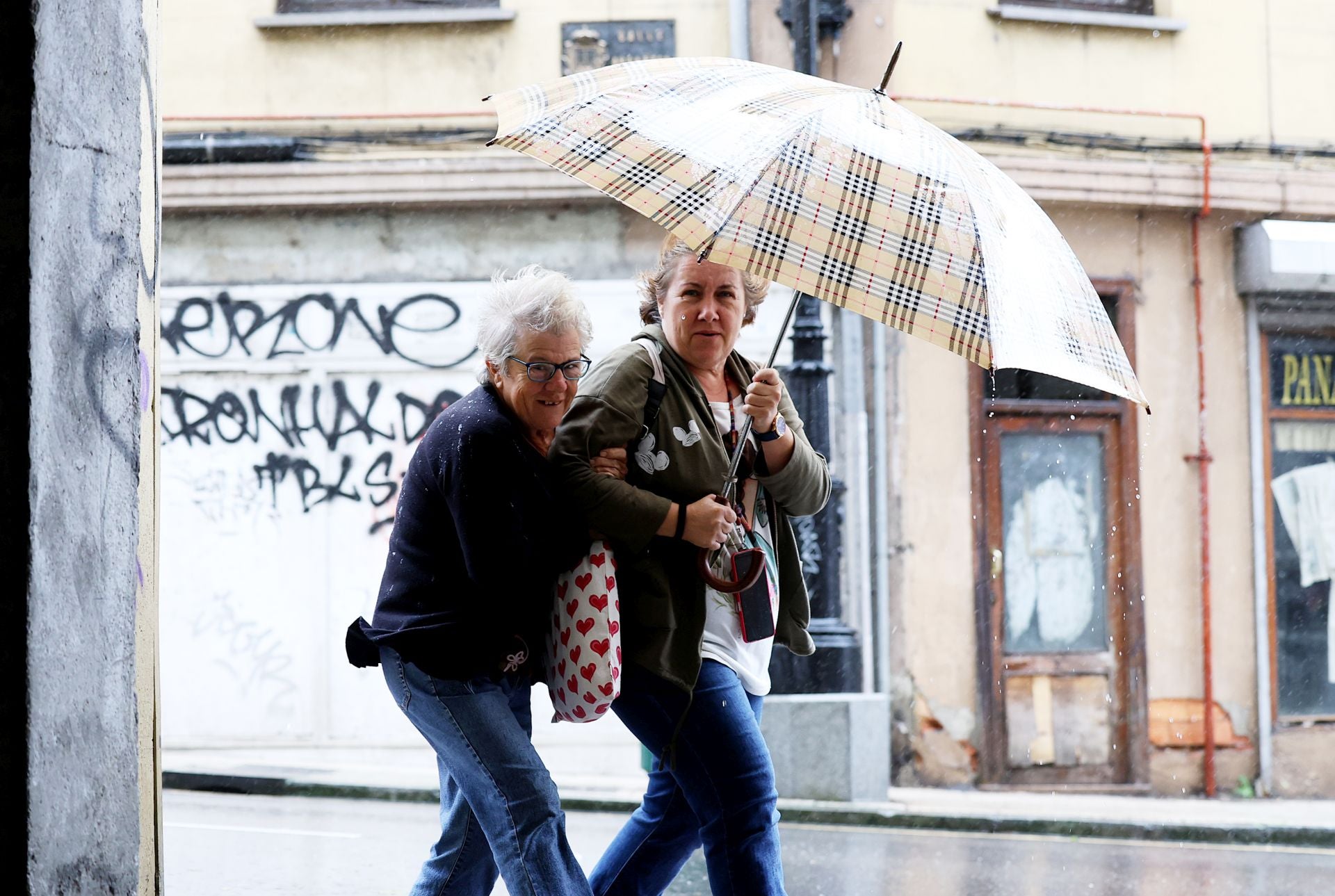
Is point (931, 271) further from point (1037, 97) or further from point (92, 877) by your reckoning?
point (1037, 97)

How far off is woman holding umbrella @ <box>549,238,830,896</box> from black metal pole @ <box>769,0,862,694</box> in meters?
4.90

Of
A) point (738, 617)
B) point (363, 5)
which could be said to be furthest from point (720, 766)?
point (363, 5)

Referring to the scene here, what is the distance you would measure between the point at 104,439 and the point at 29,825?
673mm

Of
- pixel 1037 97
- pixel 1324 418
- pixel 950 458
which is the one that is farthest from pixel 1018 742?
pixel 1037 97

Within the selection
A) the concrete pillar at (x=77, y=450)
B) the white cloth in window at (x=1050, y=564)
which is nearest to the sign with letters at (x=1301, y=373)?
the white cloth in window at (x=1050, y=564)

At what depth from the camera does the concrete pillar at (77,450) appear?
2.51 meters

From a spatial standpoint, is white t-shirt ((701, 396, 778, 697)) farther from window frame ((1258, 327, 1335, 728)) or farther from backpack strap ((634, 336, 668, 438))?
window frame ((1258, 327, 1335, 728))

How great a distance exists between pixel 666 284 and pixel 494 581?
0.93 metres

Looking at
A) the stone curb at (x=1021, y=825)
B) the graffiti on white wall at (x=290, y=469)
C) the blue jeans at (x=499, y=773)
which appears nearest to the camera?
the blue jeans at (x=499, y=773)

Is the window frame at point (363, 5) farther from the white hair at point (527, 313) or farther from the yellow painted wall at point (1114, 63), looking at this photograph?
the white hair at point (527, 313)

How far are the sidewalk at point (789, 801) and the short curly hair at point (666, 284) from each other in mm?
5188

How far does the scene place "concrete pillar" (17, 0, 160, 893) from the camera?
251 cm

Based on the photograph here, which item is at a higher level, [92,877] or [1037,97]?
[1037,97]

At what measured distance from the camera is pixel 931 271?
10.7ft
